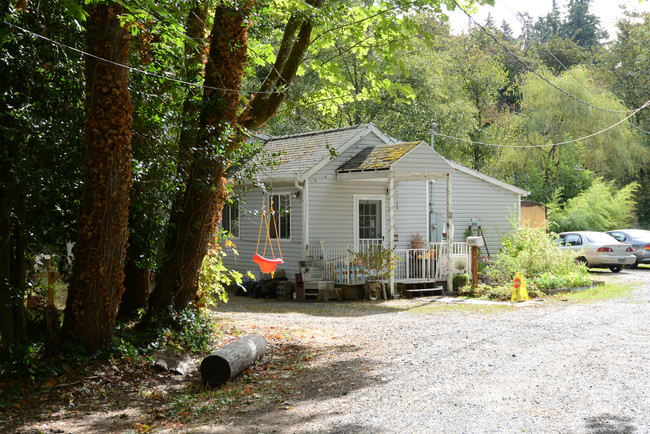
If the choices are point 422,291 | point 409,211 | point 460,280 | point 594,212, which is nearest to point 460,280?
point 460,280

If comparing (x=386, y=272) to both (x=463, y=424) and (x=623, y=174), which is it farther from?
(x=623, y=174)

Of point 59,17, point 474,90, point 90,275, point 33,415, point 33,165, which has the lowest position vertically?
point 33,415

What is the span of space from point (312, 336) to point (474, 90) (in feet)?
94.2

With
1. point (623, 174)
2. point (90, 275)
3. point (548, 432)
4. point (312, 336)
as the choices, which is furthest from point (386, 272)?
point (623, 174)

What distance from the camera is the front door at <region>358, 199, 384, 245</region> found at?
Result: 18234 millimetres

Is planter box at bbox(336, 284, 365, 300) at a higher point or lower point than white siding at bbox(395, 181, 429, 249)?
lower

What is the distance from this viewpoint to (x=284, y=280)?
56.2 ft

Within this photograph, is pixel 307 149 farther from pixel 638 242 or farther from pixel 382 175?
pixel 638 242

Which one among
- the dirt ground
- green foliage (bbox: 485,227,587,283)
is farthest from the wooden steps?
the dirt ground

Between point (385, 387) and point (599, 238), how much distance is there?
1789 centimetres

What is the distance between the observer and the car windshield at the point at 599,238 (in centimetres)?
2186

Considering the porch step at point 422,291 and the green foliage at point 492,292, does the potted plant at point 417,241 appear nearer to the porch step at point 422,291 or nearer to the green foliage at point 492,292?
the porch step at point 422,291

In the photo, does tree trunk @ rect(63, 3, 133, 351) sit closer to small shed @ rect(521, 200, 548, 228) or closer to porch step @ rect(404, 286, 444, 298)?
porch step @ rect(404, 286, 444, 298)

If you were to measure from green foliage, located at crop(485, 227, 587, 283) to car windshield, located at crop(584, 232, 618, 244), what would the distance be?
4.84 meters
